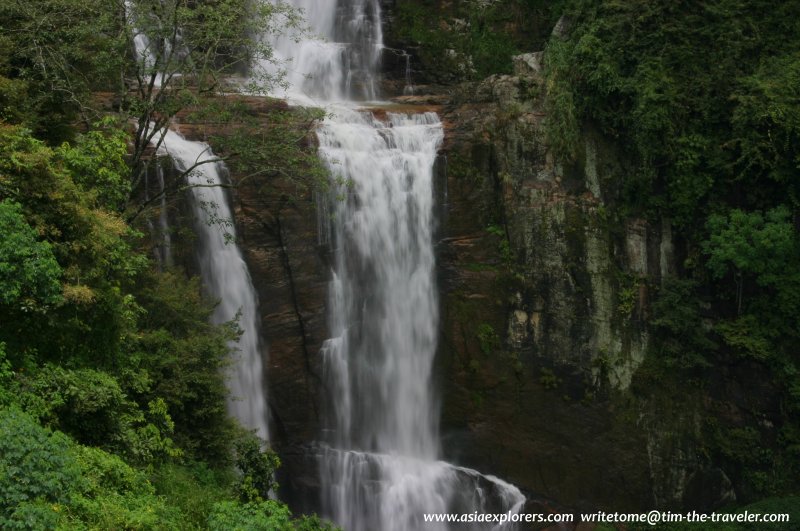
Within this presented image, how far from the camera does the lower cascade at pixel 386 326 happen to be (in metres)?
15.0

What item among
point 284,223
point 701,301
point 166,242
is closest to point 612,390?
point 701,301

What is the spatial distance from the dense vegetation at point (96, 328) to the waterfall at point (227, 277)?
0.80m

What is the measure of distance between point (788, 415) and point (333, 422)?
1051 centimetres

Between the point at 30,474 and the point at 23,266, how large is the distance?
232 cm

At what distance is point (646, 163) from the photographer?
15.6 m

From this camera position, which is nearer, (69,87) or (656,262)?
(69,87)

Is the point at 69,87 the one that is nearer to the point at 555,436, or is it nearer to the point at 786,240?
the point at 555,436

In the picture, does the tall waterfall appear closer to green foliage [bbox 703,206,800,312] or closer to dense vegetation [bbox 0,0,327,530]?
dense vegetation [bbox 0,0,327,530]

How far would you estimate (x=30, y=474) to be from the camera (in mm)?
5340

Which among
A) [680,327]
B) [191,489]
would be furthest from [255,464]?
[680,327]

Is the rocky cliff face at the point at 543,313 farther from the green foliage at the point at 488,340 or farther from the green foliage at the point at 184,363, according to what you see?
the green foliage at the point at 184,363

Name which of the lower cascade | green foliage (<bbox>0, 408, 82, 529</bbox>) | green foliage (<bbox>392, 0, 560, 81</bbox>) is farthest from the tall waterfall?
green foliage (<bbox>0, 408, 82, 529</bbox>)

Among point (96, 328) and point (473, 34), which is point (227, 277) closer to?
point (96, 328)

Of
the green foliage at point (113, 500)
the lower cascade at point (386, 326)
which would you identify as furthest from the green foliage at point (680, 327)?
the green foliage at point (113, 500)
